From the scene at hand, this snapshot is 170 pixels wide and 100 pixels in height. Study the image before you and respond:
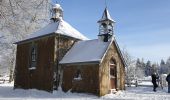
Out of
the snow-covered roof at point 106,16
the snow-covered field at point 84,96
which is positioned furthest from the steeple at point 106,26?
the snow-covered field at point 84,96

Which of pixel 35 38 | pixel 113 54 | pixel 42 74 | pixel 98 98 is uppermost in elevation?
pixel 35 38

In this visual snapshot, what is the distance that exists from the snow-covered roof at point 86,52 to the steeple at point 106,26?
62 cm

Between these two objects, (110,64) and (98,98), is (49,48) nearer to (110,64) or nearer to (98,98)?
(110,64)

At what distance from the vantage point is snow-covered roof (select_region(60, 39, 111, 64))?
77.0 feet

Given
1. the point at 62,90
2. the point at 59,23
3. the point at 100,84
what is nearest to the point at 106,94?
the point at 100,84

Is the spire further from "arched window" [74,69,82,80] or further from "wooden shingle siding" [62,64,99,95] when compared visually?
"arched window" [74,69,82,80]

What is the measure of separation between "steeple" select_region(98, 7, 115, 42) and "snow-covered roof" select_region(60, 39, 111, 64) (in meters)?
0.62

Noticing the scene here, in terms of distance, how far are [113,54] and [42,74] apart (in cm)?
779

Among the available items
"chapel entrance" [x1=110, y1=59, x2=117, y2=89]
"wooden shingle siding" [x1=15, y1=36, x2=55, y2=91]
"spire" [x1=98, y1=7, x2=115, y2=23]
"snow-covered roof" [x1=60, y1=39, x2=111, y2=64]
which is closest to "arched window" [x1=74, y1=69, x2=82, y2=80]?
"snow-covered roof" [x1=60, y1=39, x2=111, y2=64]

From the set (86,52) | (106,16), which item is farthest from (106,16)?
(86,52)

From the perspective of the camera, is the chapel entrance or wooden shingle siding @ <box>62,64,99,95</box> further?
the chapel entrance

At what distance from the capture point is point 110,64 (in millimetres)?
24797

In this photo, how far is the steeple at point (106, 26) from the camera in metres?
25.4

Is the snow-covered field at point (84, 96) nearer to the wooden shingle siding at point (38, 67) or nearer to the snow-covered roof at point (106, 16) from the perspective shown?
the wooden shingle siding at point (38, 67)
